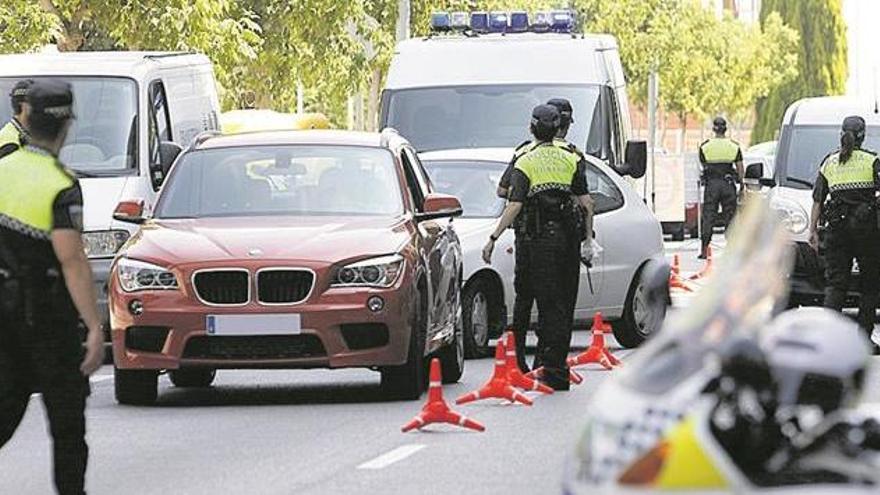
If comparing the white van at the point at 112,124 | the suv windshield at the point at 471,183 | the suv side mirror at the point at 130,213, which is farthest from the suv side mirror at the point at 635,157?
the suv side mirror at the point at 130,213

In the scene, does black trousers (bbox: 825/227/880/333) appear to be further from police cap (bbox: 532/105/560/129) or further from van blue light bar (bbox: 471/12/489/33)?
van blue light bar (bbox: 471/12/489/33)

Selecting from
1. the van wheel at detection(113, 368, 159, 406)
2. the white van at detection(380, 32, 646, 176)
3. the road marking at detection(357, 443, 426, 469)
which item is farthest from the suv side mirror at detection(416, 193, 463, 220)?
the white van at detection(380, 32, 646, 176)

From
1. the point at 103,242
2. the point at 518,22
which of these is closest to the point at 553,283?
the point at 103,242

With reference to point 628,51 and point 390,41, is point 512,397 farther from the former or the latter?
point 628,51

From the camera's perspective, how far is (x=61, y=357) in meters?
9.63

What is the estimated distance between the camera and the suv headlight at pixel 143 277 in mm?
15594

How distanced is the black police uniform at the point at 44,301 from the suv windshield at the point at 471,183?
10.6m

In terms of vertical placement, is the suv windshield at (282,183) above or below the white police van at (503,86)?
above

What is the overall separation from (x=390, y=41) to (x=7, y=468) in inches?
1396

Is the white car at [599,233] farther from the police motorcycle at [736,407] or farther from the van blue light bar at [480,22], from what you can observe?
the police motorcycle at [736,407]

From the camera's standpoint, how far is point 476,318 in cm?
1945

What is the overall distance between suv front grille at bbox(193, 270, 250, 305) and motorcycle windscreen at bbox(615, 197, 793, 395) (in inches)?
381

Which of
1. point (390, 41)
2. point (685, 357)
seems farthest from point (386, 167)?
point (390, 41)

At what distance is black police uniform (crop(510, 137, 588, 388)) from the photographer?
1642cm
